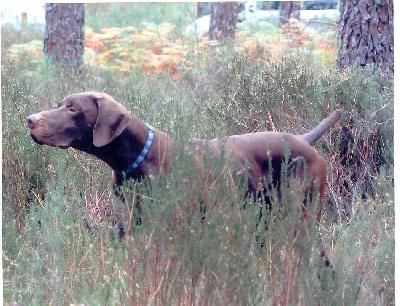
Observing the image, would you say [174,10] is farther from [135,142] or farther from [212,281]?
[212,281]

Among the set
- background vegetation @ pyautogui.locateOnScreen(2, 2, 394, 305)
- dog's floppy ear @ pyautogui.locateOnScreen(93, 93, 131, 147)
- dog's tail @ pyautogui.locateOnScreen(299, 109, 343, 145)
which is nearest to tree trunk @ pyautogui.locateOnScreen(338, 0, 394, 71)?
background vegetation @ pyautogui.locateOnScreen(2, 2, 394, 305)

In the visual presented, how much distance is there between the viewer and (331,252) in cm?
357

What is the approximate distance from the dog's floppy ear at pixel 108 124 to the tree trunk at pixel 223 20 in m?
3.17

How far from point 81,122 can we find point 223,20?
363cm

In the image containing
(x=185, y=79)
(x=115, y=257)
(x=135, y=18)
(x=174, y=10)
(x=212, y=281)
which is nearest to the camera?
(x=212, y=281)

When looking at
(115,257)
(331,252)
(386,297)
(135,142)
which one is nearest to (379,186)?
(331,252)

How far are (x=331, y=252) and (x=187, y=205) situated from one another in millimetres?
1022

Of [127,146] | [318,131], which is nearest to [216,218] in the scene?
[127,146]

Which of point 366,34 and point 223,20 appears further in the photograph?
point 223,20

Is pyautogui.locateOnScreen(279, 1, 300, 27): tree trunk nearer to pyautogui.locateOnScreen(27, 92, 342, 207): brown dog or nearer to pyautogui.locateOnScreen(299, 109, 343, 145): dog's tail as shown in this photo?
pyautogui.locateOnScreen(299, 109, 343, 145): dog's tail

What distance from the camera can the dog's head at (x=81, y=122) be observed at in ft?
12.7

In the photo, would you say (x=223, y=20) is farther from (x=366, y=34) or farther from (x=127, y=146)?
(x=127, y=146)

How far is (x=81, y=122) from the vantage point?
3955 mm

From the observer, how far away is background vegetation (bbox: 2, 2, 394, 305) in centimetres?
284
